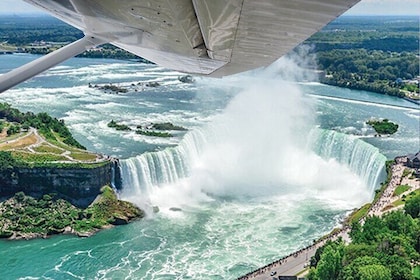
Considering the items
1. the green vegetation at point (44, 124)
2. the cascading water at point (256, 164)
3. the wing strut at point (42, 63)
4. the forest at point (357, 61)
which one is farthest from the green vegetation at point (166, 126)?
the wing strut at point (42, 63)

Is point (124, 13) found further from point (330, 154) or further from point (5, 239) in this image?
point (330, 154)

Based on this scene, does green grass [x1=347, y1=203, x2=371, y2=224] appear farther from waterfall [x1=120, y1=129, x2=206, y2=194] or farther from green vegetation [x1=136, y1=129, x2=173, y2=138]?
green vegetation [x1=136, y1=129, x2=173, y2=138]

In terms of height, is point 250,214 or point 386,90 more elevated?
point 386,90

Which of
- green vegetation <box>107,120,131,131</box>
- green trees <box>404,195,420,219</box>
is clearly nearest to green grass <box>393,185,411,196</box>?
green trees <box>404,195,420,219</box>

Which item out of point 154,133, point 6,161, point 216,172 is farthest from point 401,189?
point 6,161

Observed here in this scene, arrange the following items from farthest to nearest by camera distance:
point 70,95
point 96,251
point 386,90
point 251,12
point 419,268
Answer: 1. point 386,90
2. point 70,95
3. point 96,251
4. point 419,268
5. point 251,12

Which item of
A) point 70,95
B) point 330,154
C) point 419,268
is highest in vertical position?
point 70,95

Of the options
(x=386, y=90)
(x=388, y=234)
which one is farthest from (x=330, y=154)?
(x=386, y=90)
